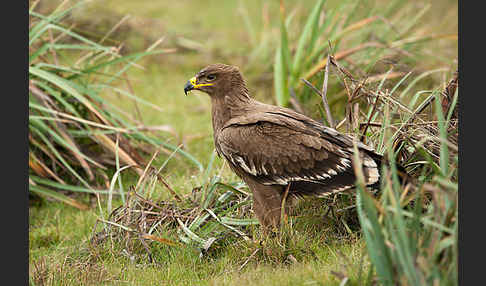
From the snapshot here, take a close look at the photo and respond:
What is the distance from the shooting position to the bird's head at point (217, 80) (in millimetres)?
3908

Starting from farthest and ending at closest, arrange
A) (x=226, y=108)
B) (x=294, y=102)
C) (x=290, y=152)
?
(x=294, y=102) < (x=226, y=108) < (x=290, y=152)

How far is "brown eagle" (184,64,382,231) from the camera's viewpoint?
11.2 feet

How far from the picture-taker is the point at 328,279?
2.85 meters

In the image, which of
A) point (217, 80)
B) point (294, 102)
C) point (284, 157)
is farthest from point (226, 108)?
point (294, 102)

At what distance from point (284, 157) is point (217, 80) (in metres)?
0.81

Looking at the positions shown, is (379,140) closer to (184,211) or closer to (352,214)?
(352,214)

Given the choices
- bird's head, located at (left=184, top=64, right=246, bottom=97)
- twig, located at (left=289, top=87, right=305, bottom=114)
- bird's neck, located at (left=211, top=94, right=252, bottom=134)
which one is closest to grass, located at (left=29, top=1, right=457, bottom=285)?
twig, located at (left=289, top=87, right=305, bottom=114)

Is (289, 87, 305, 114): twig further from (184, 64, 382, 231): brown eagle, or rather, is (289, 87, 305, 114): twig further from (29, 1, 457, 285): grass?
(184, 64, 382, 231): brown eagle

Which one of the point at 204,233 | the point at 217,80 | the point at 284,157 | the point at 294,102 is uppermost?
the point at 217,80

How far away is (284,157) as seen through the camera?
3.51 meters

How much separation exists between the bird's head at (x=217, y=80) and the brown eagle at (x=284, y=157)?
268 millimetres

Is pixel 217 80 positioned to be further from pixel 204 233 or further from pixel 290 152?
Result: pixel 204 233

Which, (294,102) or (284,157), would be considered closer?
(284,157)

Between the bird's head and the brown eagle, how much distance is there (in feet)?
0.88
